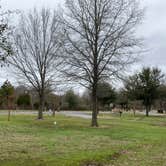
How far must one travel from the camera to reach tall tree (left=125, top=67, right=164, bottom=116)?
80625 mm

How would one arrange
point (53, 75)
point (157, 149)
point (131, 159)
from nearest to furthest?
point (131, 159)
point (157, 149)
point (53, 75)

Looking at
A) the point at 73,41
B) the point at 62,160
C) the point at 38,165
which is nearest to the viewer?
the point at 38,165

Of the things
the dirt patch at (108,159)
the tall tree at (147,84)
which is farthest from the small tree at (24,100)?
the dirt patch at (108,159)

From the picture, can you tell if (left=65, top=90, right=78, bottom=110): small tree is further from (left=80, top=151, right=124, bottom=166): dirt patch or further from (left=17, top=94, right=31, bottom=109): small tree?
(left=80, top=151, right=124, bottom=166): dirt patch

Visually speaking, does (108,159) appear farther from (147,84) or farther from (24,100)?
(24,100)

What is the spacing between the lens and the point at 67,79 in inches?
1505

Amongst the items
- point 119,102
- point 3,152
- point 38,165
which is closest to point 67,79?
point 3,152

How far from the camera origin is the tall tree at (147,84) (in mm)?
80625

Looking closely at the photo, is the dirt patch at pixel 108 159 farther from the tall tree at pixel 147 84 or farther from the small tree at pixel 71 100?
the small tree at pixel 71 100

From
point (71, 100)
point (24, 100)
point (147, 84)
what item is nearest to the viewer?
point (147, 84)

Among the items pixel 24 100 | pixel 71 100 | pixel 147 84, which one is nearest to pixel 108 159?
pixel 147 84

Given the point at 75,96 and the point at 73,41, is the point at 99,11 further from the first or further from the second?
the point at 75,96

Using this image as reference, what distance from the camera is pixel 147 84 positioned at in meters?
81.1

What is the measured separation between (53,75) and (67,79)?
481 inches
